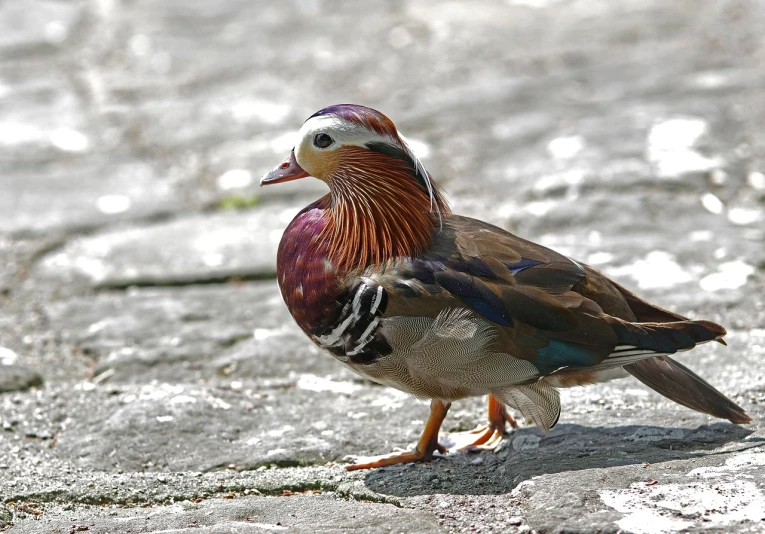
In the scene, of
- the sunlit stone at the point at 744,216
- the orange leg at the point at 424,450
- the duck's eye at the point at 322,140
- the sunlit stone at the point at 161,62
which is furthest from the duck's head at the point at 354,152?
the sunlit stone at the point at 161,62

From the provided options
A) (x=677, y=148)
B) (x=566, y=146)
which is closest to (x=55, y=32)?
(x=566, y=146)

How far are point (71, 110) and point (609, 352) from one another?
408 centimetres

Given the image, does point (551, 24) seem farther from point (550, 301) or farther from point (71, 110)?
point (550, 301)

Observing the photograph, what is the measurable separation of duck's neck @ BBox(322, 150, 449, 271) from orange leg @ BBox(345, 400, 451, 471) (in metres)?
0.49

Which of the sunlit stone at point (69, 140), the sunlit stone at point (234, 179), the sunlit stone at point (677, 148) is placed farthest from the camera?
the sunlit stone at point (69, 140)

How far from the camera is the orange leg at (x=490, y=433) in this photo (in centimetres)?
322

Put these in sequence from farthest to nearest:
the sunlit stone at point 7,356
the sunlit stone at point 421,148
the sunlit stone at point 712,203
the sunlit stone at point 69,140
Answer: the sunlit stone at point 69,140 → the sunlit stone at point 421,148 → the sunlit stone at point 712,203 → the sunlit stone at point 7,356

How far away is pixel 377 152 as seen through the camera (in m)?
3.24

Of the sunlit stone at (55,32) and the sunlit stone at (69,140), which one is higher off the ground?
the sunlit stone at (55,32)

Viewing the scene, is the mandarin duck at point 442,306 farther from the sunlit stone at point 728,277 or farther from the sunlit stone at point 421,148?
the sunlit stone at point 421,148

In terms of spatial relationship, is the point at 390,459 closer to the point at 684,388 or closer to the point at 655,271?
the point at 684,388

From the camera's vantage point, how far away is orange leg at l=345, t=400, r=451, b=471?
10.1 ft

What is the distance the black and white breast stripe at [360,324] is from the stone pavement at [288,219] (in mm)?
346

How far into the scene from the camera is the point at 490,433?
327 cm
